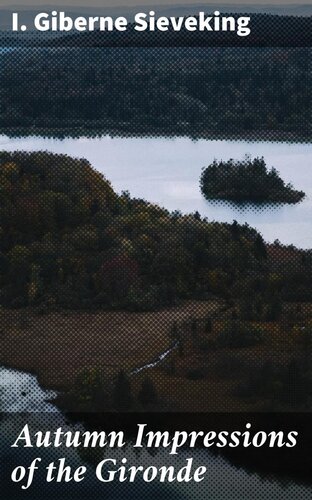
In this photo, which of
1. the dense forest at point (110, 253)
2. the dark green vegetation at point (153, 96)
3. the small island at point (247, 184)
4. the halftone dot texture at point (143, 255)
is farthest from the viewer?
the small island at point (247, 184)

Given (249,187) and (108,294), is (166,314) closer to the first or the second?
(108,294)

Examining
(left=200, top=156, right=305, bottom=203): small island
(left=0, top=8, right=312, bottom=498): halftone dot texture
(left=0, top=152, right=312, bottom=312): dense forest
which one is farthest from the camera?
(left=200, top=156, right=305, bottom=203): small island

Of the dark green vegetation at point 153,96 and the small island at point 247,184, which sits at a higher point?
the dark green vegetation at point 153,96

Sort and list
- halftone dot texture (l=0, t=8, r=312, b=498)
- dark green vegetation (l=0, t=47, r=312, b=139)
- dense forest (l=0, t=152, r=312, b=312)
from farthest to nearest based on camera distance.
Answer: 1. dark green vegetation (l=0, t=47, r=312, b=139)
2. dense forest (l=0, t=152, r=312, b=312)
3. halftone dot texture (l=0, t=8, r=312, b=498)

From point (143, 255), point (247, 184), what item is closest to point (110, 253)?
point (143, 255)

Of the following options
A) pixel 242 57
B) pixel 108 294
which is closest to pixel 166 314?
pixel 108 294

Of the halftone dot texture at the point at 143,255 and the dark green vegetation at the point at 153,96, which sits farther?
the dark green vegetation at the point at 153,96
